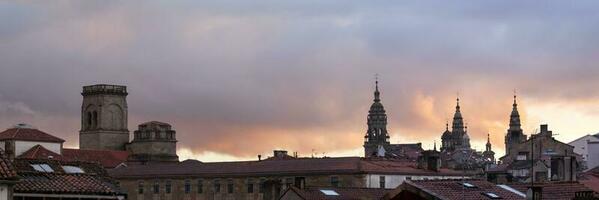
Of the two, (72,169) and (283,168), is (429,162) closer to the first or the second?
(283,168)

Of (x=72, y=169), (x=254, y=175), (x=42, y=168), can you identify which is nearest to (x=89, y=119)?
(x=254, y=175)

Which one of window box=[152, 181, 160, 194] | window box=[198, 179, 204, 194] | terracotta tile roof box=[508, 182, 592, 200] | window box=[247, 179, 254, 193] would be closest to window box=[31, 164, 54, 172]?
terracotta tile roof box=[508, 182, 592, 200]

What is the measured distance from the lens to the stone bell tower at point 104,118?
7431 inches

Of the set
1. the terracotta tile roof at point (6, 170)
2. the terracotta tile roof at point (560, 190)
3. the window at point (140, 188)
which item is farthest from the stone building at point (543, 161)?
the window at point (140, 188)

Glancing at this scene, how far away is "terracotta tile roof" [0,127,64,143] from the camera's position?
145975 mm

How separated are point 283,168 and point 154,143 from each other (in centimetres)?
4856

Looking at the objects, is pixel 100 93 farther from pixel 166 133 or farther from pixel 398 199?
pixel 398 199

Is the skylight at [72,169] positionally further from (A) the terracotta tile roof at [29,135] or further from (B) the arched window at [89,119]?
(B) the arched window at [89,119]

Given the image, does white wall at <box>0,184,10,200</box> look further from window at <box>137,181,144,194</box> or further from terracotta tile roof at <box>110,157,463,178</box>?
window at <box>137,181,144,194</box>

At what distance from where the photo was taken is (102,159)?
538 feet

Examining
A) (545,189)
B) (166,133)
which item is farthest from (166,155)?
(545,189)

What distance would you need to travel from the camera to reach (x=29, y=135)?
5812 inches

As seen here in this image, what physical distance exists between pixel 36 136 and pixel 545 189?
319ft

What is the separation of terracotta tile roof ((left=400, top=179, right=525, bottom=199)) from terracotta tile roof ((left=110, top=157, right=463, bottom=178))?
6454 centimetres
